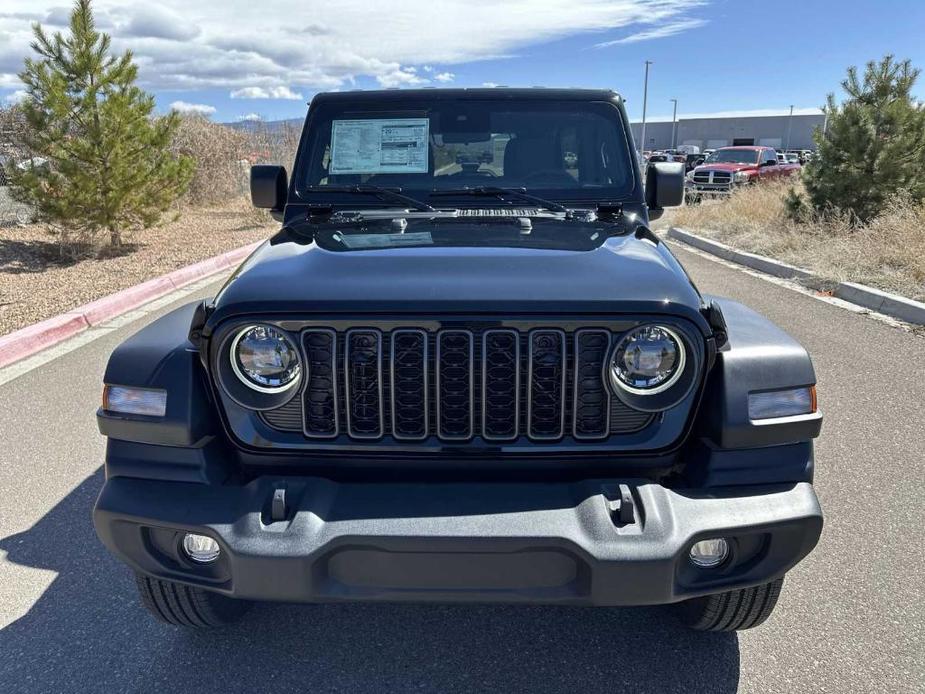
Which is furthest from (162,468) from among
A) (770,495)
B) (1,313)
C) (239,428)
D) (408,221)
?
(1,313)

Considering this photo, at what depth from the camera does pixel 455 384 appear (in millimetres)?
2100

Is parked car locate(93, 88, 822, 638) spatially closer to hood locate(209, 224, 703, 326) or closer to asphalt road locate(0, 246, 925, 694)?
hood locate(209, 224, 703, 326)

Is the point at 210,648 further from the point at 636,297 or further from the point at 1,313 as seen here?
the point at 1,313

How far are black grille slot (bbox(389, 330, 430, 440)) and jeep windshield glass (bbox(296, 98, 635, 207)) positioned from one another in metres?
1.27

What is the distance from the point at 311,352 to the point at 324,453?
1.01 ft

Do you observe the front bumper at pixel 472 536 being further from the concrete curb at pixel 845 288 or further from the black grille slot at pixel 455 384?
the concrete curb at pixel 845 288

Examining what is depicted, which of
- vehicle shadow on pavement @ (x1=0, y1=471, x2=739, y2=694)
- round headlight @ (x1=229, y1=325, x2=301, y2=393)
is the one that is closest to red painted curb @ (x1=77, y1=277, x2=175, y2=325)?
vehicle shadow on pavement @ (x1=0, y1=471, x2=739, y2=694)

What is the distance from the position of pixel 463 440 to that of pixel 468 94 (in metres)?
1.98

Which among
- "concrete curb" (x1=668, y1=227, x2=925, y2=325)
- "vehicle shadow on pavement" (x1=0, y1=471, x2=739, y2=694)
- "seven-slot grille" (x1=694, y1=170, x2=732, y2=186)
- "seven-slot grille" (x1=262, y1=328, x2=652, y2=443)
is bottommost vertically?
"vehicle shadow on pavement" (x1=0, y1=471, x2=739, y2=694)

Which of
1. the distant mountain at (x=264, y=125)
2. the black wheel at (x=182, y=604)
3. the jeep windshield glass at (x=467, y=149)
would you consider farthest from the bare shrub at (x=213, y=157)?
the black wheel at (x=182, y=604)

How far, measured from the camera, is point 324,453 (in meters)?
2.16

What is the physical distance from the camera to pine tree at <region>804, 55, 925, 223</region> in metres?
10.9

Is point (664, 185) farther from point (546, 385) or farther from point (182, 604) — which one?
point (182, 604)

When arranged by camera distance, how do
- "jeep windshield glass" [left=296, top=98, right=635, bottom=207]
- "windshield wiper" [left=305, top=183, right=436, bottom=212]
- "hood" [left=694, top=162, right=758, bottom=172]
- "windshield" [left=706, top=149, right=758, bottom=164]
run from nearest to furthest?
1. "windshield wiper" [left=305, top=183, right=436, bottom=212]
2. "jeep windshield glass" [left=296, top=98, right=635, bottom=207]
3. "hood" [left=694, top=162, right=758, bottom=172]
4. "windshield" [left=706, top=149, right=758, bottom=164]
